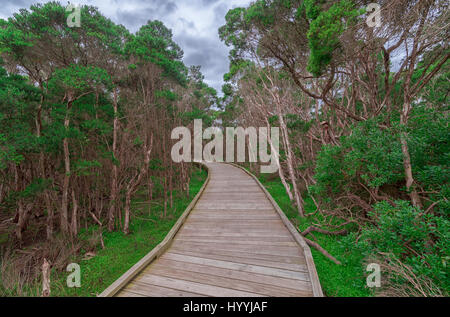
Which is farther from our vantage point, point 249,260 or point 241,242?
point 241,242

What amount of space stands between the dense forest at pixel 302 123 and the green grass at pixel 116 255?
1.37 ft

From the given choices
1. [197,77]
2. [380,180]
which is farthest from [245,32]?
[197,77]

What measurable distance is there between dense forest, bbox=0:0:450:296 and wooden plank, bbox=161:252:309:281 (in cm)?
100

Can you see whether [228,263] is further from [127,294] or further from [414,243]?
[414,243]

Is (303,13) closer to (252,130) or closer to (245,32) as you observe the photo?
(245,32)

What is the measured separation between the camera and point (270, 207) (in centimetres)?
526

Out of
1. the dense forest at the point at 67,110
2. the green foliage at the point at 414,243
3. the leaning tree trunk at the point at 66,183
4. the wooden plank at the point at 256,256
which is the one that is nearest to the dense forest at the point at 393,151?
the green foliage at the point at 414,243

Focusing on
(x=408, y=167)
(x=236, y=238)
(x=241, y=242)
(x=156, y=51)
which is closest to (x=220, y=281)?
(x=241, y=242)

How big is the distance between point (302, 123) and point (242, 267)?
5.15 meters

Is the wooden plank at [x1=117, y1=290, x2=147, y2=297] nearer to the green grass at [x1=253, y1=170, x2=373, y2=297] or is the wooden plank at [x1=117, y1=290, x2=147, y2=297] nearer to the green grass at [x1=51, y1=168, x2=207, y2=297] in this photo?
the green grass at [x1=51, y1=168, x2=207, y2=297]

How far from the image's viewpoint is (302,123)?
5770 millimetres

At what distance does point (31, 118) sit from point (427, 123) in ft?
29.8

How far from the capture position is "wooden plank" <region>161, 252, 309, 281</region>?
2409mm

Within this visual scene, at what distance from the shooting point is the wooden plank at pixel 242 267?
2.41 meters
